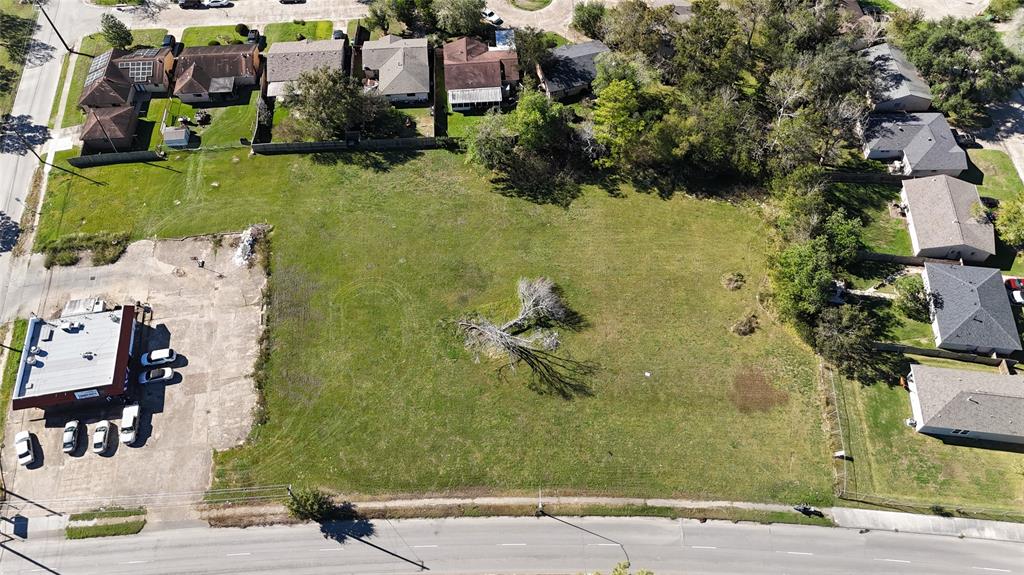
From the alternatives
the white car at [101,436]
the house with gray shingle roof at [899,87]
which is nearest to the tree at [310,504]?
the white car at [101,436]

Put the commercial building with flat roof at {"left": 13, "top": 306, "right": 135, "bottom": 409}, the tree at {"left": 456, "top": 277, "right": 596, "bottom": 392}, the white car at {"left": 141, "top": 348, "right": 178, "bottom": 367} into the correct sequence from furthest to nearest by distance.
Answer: the white car at {"left": 141, "top": 348, "right": 178, "bottom": 367} < the tree at {"left": 456, "top": 277, "right": 596, "bottom": 392} < the commercial building with flat roof at {"left": 13, "top": 306, "right": 135, "bottom": 409}

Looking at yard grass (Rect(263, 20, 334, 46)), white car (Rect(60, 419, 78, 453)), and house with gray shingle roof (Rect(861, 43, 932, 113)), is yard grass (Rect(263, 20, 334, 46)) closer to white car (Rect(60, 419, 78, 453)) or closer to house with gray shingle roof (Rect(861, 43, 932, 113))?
white car (Rect(60, 419, 78, 453))

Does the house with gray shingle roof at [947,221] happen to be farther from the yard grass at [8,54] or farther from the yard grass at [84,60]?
the yard grass at [8,54]

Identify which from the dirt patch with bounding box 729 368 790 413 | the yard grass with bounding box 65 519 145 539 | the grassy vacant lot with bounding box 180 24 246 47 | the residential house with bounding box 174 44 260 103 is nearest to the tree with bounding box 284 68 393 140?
the residential house with bounding box 174 44 260 103

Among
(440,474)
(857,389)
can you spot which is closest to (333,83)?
(440,474)

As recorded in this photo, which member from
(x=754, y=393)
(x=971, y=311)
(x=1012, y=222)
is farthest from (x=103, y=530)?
(x=1012, y=222)

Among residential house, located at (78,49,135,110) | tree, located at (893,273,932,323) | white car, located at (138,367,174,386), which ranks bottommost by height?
white car, located at (138,367,174,386)

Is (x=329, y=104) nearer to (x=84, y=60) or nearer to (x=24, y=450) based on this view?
(x=84, y=60)
